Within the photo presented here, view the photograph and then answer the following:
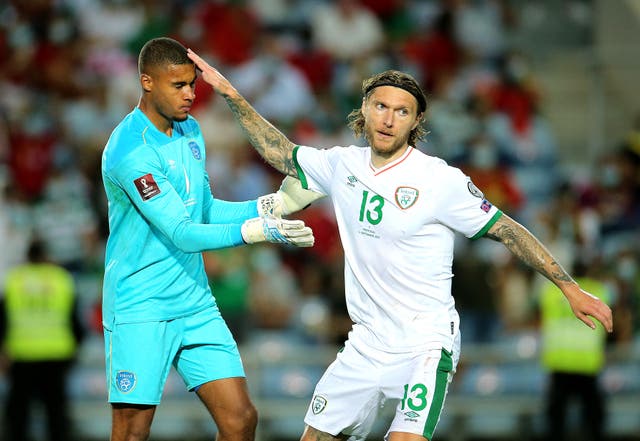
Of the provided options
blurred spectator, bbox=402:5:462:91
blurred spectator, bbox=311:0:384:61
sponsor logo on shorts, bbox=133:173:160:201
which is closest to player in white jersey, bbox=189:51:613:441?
sponsor logo on shorts, bbox=133:173:160:201

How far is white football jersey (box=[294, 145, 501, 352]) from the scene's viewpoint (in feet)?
19.3

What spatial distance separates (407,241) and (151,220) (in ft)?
4.02

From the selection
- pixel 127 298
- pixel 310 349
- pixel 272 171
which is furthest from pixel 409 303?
pixel 272 171

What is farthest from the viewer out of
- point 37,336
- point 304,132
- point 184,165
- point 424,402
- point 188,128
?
point 304,132

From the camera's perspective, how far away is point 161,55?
5.98 metres

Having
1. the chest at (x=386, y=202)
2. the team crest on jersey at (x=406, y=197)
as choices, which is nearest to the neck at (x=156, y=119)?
the chest at (x=386, y=202)

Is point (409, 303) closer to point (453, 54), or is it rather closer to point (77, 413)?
point (77, 413)

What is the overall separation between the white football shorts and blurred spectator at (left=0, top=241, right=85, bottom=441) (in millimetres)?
5202

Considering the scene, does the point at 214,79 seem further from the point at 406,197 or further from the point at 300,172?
the point at 406,197

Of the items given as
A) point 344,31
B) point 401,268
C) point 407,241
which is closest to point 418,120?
point 407,241

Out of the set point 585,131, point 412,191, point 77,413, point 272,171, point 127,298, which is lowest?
point 77,413

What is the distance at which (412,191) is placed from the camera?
5.91m

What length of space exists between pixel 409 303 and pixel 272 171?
7.02m

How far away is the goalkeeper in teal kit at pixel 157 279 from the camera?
235 inches
